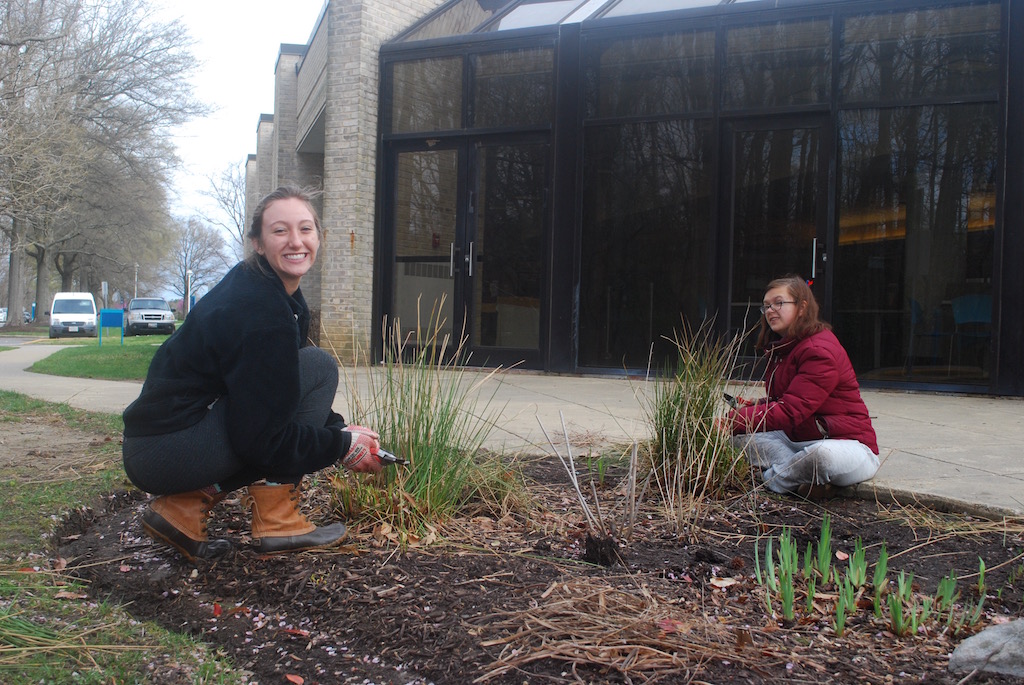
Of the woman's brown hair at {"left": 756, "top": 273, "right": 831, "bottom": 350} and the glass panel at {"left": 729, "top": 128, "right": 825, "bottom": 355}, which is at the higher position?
the glass panel at {"left": 729, "top": 128, "right": 825, "bottom": 355}

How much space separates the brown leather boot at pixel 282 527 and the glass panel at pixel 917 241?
6509 mm

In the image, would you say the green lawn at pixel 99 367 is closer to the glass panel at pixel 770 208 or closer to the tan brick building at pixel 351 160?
the tan brick building at pixel 351 160

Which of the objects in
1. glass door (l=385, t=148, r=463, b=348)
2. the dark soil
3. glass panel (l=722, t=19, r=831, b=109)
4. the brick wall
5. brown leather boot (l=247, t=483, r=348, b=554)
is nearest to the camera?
the dark soil

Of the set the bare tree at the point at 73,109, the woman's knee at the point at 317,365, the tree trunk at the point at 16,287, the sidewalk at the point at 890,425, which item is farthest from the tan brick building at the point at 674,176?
the tree trunk at the point at 16,287

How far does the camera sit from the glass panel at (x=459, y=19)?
9.84 m

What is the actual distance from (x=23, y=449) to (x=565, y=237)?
5.72m

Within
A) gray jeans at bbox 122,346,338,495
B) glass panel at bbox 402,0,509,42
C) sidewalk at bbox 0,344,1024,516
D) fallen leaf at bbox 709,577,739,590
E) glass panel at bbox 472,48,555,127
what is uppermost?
glass panel at bbox 402,0,509,42

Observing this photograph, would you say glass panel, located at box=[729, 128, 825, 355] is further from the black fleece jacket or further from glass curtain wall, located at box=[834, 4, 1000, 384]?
the black fleece jacket

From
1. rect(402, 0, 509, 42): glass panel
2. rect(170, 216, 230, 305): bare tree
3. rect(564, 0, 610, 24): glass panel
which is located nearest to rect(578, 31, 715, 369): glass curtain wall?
rect(564, 0, 610, 24): glass panel

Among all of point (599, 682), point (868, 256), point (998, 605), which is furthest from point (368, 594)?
point (868, 256)

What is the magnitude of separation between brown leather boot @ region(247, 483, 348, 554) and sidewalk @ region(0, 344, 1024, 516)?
81 centimetres

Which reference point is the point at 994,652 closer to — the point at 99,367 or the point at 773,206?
the point at 773,206

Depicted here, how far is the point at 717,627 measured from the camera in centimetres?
194

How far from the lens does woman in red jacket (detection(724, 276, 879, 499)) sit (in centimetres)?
327
